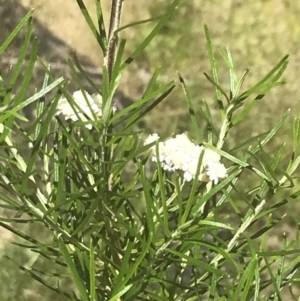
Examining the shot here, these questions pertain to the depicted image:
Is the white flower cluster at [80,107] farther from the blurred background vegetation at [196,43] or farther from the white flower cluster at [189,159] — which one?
the blurred background vegetation at [196,43]

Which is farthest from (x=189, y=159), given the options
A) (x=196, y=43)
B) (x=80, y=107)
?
(x=196, y=43)

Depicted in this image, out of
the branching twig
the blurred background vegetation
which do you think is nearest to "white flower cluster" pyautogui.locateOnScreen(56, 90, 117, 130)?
the branching twig

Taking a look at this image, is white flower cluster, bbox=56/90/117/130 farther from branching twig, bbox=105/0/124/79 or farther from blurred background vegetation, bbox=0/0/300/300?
blurred background vegetation, bbox=0/0/300/300

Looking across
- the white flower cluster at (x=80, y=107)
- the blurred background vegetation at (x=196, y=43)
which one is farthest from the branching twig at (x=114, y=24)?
the blurred background vegetation at (x=196, y=43)

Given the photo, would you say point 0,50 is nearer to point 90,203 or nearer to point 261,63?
point 90,203

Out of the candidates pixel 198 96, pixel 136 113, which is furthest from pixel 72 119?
pixel 198 96

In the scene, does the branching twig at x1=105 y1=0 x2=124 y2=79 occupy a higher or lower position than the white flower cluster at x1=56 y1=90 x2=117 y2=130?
higher
